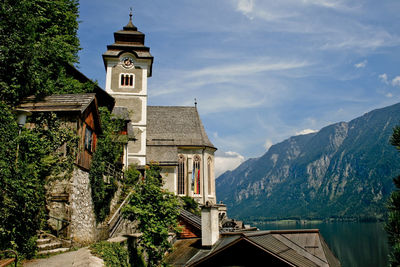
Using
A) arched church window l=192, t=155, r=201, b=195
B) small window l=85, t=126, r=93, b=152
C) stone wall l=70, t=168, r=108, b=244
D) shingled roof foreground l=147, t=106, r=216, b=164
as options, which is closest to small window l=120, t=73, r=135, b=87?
shingled roof foreground l=147, t=106, r=216, b=164

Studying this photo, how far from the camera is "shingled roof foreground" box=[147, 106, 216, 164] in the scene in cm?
3906

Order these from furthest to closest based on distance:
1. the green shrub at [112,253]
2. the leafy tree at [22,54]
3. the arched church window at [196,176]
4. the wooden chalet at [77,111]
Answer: the arched church window at [196,176], the leafy tree at [22,54], the wooden chalet at [77,111], the green shrub at [112,253]

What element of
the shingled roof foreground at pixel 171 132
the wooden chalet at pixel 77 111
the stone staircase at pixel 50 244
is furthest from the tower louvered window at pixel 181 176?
the stone staircase at pixel 50 244

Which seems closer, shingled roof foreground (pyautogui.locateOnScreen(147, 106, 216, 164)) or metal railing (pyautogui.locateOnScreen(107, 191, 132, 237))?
metal railing (pyautogui.locateOnScreen(107, 191, 132, 237))

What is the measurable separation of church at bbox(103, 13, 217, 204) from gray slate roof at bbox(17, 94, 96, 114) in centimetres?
1891

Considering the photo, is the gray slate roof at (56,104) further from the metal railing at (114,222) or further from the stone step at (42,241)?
the metal railing at (114,222)

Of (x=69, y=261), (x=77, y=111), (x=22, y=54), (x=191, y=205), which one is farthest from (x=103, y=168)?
(x=191, y=205)

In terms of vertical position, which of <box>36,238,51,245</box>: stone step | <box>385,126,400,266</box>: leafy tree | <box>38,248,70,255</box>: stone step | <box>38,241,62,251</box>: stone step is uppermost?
<box>385,126,400,266</box>: leafy tree

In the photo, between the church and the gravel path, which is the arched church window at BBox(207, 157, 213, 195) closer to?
the church

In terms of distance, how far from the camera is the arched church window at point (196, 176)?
40.5 meters

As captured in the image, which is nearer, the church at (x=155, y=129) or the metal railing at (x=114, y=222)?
the metal railing at (x=114, y=222)

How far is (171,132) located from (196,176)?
20.4ft

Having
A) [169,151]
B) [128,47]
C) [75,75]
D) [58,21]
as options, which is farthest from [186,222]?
[128,47]

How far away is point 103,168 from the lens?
17172 millimetres
